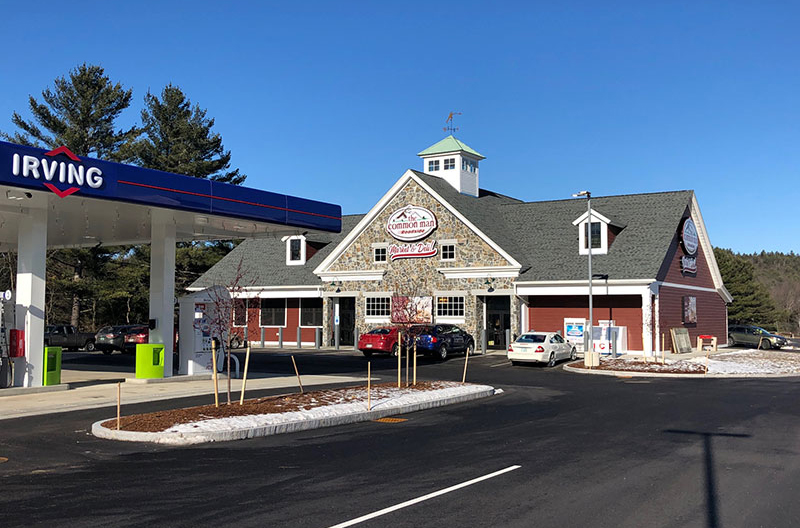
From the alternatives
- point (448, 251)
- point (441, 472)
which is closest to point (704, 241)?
point (448, 251)

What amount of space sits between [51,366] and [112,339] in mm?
19953

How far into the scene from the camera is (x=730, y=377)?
26828 millimetres

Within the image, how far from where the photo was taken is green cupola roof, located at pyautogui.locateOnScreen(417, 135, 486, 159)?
4662 cm

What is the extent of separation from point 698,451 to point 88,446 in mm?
9523

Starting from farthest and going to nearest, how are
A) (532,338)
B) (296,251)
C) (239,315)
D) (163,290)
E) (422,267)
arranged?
(296,251) < (422,267) < (532,338) < (163,290) < (239,315)

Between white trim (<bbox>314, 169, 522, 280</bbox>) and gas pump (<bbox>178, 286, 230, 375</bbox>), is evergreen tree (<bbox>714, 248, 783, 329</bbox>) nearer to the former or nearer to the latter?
white trim (<bbox>314, 169, 522, 280</bbox>)

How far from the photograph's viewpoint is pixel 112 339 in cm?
3934

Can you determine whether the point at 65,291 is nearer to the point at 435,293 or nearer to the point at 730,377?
Answer: the point at 435,293

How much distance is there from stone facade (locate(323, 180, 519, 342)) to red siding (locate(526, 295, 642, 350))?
41.7 inches

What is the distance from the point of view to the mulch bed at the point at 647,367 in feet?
91.1

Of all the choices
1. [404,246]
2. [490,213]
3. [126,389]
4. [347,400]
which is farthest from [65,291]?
[347,400]

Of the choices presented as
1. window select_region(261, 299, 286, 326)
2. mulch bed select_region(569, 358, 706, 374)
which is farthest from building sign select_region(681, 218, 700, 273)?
window select_region(261, 299, 286, 326)

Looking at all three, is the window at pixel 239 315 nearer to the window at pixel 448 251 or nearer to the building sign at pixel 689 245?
the window at pixel 448 251

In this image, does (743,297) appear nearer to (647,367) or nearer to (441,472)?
(647,367)
